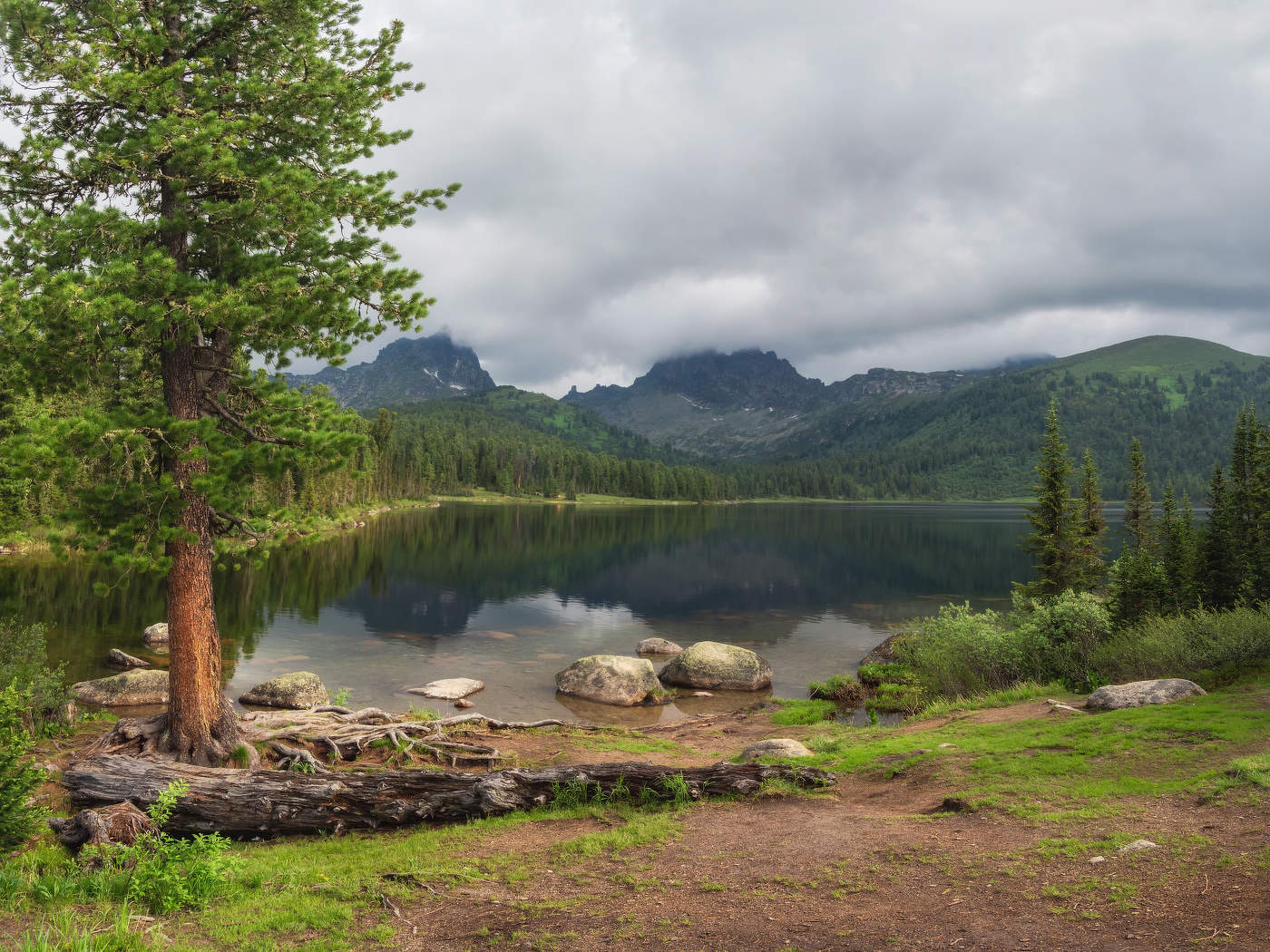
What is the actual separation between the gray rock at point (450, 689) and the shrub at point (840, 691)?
16104 mm

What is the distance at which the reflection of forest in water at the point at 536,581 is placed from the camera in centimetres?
4400

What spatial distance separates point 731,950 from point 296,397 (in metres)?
14.0

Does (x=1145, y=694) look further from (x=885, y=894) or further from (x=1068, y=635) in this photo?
(x=885, y=894)

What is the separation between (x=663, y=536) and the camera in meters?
124

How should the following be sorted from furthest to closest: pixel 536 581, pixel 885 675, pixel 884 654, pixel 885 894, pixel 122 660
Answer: pixel 536 581 < pixel 884 654 < pixel 885 675 < pixel 122 660 < pixel 885 894

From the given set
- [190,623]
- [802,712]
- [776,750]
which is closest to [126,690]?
[190,623]

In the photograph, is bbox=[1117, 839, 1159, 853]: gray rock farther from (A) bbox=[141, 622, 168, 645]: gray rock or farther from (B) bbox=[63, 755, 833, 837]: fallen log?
(A) bbox=[141, 622, 168, 645]: gray rock

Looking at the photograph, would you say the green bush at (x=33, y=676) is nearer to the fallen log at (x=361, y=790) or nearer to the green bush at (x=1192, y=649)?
the fallen log at (x=361, y=790)

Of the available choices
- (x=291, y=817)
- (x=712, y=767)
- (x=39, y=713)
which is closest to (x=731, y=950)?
(x=712, y=767)

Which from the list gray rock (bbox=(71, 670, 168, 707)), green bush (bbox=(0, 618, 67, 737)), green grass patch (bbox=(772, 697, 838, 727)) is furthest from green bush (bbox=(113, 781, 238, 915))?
green grass patch (bbox=(772, 697, 838, 727))

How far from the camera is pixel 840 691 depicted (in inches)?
1239

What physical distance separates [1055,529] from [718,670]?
26.7 metres

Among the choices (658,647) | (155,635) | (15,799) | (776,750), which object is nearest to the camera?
(15,799)

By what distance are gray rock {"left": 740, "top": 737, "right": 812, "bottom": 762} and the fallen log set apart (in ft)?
12.1
